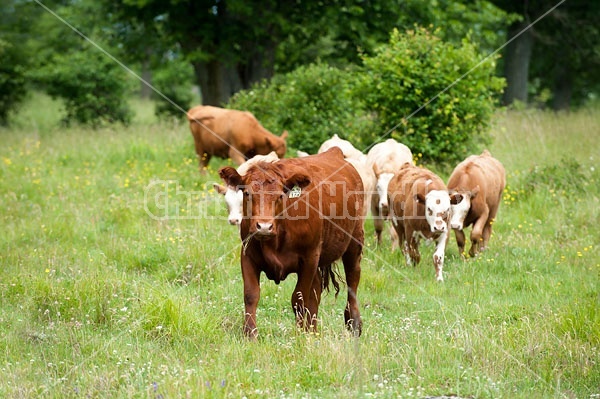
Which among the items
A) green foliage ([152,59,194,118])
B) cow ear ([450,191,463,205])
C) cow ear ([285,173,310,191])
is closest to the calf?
cow ear ([450,191,463,205])

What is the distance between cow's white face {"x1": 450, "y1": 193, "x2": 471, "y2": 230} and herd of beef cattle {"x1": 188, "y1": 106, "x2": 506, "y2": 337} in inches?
0.5

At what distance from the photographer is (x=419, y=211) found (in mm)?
10859

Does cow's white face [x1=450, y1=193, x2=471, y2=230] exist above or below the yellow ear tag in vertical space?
below

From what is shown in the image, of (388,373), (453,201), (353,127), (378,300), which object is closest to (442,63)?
(353,127)

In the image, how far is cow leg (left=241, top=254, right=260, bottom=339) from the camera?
23.2ft

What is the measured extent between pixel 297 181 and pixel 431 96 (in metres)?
8.87

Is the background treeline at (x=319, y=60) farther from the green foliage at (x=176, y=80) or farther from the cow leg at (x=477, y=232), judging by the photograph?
the cow leg at (x=477, y=232)

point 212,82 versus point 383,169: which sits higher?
point 212,82

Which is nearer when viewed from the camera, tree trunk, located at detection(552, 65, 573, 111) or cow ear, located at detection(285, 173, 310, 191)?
cow ear, located at detection(285, 173, 310, 191)

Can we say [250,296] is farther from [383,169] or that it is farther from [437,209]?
[383,169]

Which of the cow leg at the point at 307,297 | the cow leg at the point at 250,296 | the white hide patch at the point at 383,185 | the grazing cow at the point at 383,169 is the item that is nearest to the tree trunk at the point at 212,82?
the grazing cow at the point at 383,169

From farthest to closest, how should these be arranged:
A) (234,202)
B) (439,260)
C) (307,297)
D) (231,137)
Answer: (231,137) → (439,260) → (234,202) → (307,297)

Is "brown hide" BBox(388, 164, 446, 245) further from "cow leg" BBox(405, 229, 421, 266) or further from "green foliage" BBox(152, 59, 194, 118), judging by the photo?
"green foliage" BBox(152, 59, 194, 118)

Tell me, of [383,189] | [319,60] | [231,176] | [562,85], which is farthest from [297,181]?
[562,85]
